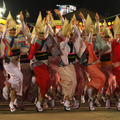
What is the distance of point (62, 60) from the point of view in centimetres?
729

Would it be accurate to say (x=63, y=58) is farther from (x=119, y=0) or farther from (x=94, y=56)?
(x=119, y=0)

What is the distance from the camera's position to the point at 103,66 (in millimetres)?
7762

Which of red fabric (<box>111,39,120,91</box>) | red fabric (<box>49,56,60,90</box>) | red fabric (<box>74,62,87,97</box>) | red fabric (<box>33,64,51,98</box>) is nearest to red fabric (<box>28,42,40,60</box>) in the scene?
red fabric (<box>33,64,51,98</box>)

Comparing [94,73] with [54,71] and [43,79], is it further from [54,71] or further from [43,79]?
[43,79]

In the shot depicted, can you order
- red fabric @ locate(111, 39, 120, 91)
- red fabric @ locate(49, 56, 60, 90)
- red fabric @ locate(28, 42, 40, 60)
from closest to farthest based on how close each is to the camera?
1. red fabric @ locate(28, 42, 40, 60)
2. red fabric @ locate(111, 39, 120, 91)
3. red fabric @ locate(49, 56, 60, 90)

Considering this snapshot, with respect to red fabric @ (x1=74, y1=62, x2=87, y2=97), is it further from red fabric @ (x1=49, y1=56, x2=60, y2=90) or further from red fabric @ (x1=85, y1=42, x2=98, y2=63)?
red fabric @ (x1=49, y1=56, x2=60, y2=90)

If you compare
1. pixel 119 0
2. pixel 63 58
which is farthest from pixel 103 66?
pixel 119 0

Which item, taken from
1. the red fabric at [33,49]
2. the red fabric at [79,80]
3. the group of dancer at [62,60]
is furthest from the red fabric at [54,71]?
the red fabric at [33,49]

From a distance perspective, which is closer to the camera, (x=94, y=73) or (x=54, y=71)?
(x=94, y=73)

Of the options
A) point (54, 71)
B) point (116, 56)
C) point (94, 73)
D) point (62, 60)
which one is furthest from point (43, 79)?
point (116, 56)

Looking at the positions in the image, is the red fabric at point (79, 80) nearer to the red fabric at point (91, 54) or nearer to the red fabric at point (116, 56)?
the red fabric at point (91, 54)

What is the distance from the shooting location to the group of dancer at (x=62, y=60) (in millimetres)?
7027

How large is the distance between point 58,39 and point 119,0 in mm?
14845

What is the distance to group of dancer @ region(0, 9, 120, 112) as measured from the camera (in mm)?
7027
